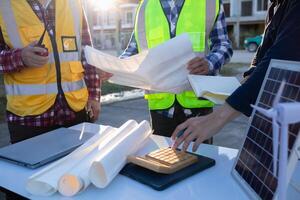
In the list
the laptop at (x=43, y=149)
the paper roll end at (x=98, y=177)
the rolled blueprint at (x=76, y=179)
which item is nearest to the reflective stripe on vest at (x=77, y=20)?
the laptop at (x=43, y=149)

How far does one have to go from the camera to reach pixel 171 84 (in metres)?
1.91

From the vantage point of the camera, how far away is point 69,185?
50.1 inches

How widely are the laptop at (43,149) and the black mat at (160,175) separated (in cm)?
35

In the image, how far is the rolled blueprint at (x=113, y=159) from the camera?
1280 millimetres

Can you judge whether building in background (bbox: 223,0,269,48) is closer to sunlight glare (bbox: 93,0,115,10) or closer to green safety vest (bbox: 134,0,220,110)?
sunlight glare (bbox: 93,0,115,10)

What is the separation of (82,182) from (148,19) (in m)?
1.42

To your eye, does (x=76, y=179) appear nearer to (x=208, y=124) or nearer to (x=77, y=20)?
(x=208, y=124)

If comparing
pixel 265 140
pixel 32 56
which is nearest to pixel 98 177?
pixel 265 140

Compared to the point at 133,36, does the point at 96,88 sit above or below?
below

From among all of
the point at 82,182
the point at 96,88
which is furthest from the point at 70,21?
the point at 82,182

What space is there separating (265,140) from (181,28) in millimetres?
1333

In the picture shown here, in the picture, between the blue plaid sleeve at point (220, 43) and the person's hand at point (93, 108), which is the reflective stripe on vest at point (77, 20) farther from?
the blue plaid sleeve at point (220, 43)

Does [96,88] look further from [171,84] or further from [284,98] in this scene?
[284,98]

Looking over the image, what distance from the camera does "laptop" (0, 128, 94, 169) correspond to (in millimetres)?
1540
